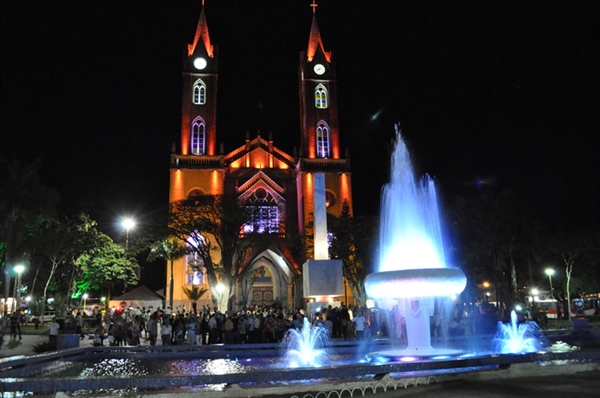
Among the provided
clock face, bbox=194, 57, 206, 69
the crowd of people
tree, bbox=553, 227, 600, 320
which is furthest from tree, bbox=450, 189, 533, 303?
clock face, bbox=194, 57, 206, 69

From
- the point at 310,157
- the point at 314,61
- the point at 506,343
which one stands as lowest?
the point at 506,343

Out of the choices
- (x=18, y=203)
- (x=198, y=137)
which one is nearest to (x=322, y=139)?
(x=198, y=137)

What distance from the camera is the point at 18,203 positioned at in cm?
3384

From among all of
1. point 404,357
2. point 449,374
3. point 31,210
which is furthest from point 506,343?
point 31,210

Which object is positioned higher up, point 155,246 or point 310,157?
point 310,157

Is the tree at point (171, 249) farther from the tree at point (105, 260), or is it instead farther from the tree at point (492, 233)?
the tree at point (492, 233)

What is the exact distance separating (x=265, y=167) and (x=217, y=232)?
755 inches

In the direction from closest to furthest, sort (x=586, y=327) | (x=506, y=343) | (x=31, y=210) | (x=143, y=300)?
1. (x=506, y=343)
2. (x=586, y=327)
3. (x=31, y=210)
4. (x=143, y=300)

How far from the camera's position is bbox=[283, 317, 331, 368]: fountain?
14061mm

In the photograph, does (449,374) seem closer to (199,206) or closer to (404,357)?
(404,357)

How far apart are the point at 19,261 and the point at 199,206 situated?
40.6ft

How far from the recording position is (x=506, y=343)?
52.1 ft

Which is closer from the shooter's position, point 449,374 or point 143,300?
point 449,374

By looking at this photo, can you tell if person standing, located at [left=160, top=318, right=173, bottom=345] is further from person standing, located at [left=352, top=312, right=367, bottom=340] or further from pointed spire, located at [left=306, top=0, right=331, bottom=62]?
pointed spire, located at [left=306, top=0, right=331, bottom=62]
